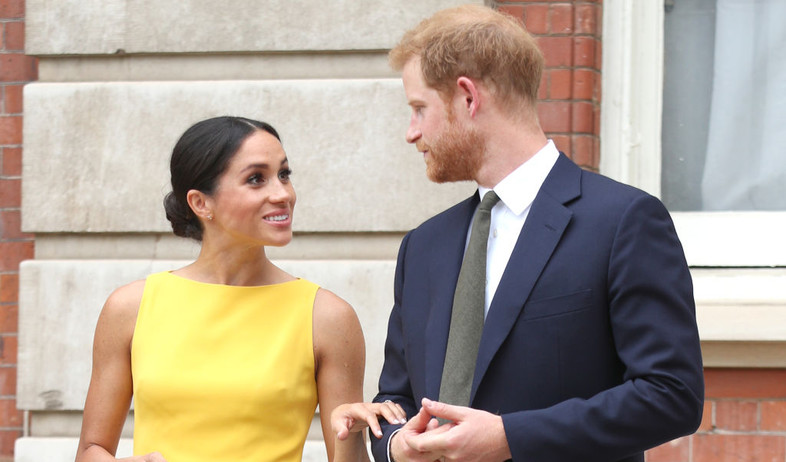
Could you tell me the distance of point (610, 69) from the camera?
394 centimetres

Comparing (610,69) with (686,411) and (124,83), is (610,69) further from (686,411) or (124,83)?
(686,411)

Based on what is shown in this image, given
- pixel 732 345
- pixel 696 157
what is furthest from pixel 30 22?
pixel 732 345

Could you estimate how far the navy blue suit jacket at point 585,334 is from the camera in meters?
1.95

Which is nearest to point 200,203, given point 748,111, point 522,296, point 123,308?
point 123,308

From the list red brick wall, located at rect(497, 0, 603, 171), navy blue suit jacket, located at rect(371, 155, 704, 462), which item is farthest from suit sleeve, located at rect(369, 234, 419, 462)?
red brick wall, located at rect(497, 0, 603, 171)

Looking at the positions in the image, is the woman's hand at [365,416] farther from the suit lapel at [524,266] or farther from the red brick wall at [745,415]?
the red brick wall at [745,415]

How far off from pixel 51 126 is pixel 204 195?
1.46 m

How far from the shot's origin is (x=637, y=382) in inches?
76.5

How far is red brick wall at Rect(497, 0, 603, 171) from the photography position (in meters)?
3.81

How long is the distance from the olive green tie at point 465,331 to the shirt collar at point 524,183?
0.38ft

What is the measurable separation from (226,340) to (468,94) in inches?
41.8

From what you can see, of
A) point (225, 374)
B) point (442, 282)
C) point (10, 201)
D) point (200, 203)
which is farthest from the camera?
point (10, 201)

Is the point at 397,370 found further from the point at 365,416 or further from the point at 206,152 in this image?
the point at 206,152

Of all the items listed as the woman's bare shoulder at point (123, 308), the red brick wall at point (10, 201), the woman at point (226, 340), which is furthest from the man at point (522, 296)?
the red brick wall at point (10, 201)
